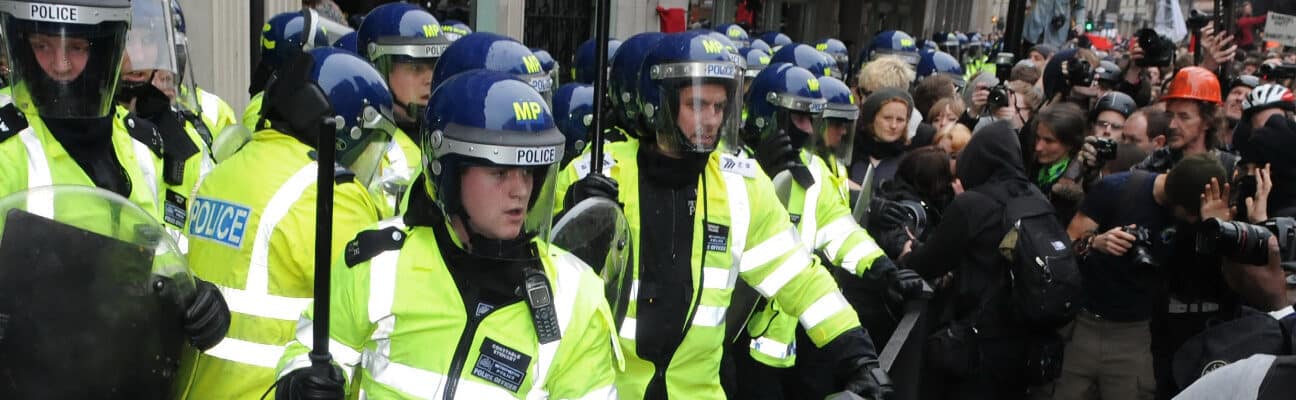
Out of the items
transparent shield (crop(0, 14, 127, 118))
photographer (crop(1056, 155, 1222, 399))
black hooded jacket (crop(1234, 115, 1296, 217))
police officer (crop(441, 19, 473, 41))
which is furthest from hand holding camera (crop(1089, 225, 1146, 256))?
transparent shield (crop(0, 14, 127, 118))

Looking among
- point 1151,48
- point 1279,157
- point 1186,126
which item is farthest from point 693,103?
point 1151,48

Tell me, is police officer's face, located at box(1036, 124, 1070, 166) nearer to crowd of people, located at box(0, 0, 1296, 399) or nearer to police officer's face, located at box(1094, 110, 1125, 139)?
crowd of people, located at box(0, 0, 1296, 399)

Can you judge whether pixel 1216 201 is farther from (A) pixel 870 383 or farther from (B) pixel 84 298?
(B) pixel 84 298

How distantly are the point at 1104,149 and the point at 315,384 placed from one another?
488 centimetres

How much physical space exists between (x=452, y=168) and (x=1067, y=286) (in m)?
3.23

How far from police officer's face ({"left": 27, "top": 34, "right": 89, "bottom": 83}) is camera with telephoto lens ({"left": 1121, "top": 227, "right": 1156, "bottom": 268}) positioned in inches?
154

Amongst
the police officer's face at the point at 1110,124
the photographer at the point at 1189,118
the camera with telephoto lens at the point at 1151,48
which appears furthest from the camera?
the camera with telephoto lens at the point at 1151,48

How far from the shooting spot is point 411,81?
202 inches

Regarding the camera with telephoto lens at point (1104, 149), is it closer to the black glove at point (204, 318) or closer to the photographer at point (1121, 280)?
the photographer at point (1121, 280)

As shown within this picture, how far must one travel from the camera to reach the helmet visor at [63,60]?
3.22 metres

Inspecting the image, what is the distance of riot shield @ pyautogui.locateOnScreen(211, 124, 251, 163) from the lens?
14.5 ft

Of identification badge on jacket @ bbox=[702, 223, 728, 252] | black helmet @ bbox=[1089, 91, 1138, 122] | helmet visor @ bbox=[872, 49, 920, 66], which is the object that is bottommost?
identification badge on jacket @ bbox=[702, 223, 728, 252]

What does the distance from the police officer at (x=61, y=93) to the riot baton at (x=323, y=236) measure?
4.04 feet

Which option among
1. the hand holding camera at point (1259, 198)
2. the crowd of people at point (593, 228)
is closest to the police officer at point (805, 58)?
the crowd of people at point (593, 228)
